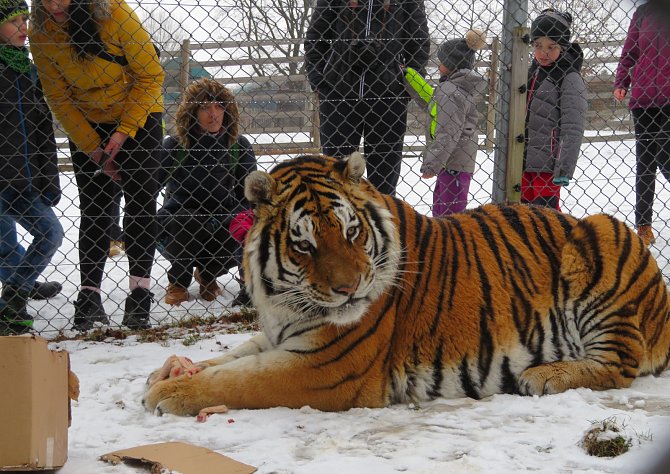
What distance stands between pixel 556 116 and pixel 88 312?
3750 millimetres

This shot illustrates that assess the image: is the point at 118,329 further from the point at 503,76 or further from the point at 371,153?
the point at 503,76

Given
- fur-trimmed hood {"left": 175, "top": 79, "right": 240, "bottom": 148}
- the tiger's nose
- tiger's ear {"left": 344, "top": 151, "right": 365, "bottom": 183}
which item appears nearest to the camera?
the tiger's nose

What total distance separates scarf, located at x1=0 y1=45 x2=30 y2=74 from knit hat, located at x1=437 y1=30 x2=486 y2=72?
3.30 meters

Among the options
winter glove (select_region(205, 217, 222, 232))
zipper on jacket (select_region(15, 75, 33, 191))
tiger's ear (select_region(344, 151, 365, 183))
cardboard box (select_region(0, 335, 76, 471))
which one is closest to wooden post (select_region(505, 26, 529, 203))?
tiger's ear (select_region(344, 151, 365, 183))

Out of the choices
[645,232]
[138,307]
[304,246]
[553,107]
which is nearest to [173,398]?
[304,246]

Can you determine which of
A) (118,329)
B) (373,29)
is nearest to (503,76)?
(373,29)

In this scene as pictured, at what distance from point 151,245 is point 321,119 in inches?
61.5

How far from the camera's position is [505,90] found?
5.08 meters

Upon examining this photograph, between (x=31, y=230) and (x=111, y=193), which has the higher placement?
(x=111, y=193)

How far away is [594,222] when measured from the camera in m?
3.58

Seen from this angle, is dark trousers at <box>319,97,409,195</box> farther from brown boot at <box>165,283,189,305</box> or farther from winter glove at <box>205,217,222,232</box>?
brown boot at <box>165,283,189,305</box>

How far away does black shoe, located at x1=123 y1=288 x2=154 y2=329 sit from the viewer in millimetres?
4812

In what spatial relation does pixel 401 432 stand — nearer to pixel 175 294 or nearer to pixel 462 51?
pixel 175 294

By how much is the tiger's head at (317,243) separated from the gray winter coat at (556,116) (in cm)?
267
